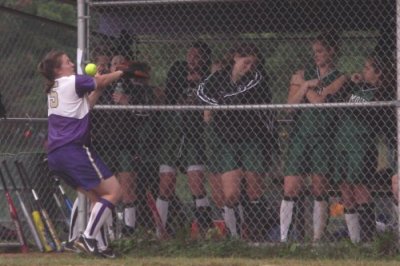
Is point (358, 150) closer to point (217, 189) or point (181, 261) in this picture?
point (217, 189)

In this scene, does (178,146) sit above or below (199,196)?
above

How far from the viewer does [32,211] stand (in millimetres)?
11758

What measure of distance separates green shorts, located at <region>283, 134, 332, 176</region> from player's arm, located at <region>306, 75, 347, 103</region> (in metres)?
0.36

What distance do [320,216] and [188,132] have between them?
1615 millimetres

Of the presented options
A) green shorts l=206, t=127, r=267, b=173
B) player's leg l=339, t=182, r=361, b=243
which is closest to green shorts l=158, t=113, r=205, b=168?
green shorts l=206, t=127, r=267, b=173

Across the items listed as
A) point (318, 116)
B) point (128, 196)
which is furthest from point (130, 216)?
point (318, 116)

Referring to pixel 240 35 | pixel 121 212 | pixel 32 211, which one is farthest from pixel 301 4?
pixel 32 211

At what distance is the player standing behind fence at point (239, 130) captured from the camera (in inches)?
416

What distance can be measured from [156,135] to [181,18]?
4.70ft

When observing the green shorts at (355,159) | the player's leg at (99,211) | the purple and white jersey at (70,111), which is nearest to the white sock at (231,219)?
the green shorts at (355,159)

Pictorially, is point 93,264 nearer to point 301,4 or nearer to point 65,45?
point 301,4

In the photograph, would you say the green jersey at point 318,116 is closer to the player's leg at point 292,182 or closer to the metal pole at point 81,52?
the player's leg at point 292,182

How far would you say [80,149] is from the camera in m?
10.0

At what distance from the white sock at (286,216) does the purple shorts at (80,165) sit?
1729mm
